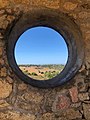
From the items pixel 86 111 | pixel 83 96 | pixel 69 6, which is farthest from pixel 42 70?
pixel 69 6

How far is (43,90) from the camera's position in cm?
302

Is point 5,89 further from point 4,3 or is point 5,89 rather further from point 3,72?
point 4,3

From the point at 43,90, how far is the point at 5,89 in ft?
1.37

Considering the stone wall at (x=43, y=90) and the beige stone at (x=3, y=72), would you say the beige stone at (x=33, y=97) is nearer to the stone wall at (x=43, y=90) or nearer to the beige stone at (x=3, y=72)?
the stone wall at (x=43, y=90)

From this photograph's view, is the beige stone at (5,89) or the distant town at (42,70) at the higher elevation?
the distant town at (42,70)

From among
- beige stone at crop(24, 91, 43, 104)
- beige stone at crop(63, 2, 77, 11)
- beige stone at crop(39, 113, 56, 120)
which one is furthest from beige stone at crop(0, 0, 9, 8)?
beige stone at crop(39, 113, 56, 120)

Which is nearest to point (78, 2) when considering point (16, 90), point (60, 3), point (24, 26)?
point (60, 3)

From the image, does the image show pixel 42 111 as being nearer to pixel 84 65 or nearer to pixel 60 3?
pixel 84 65

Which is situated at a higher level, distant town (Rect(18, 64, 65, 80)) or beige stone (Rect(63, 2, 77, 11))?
beige stone (Rect(63, 2, 77, 11))

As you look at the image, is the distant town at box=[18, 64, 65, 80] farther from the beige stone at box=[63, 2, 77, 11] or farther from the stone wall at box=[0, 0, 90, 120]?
the beige stone at box=[63, 2, 77, 11]

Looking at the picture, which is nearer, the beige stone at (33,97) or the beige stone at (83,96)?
the beige stone at (33,97)

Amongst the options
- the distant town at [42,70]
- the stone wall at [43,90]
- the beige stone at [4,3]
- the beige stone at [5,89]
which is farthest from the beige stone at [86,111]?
the beige stone at [4,3]

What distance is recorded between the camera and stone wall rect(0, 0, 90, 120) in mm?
2914

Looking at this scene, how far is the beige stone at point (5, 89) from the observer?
290cm
